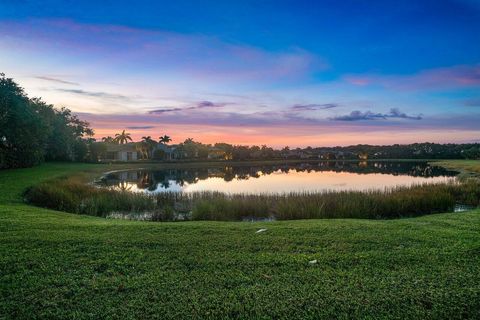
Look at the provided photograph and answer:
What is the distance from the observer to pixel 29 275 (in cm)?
462

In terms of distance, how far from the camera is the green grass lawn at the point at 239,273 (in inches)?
147

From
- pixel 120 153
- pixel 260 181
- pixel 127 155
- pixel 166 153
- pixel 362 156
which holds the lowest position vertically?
pixel 260 181

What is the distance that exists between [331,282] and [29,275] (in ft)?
14.1

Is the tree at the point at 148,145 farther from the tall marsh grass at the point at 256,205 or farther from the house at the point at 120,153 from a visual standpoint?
the tall marsh grass at the point at 256,205

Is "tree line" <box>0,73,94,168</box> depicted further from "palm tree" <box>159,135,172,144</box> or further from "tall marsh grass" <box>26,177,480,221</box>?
"palm tree" <box>159,135,172,144</box>

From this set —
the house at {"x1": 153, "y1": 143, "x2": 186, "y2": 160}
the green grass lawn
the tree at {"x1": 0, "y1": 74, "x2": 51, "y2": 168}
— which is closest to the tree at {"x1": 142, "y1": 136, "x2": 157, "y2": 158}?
the house at {"x1": 153, "y1": 143, "x2": 186, "y2": 160}

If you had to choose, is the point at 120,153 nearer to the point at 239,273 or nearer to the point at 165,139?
the point at 165,139

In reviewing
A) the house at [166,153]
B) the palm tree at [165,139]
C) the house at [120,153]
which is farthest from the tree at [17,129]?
the palm tree at [165,139]

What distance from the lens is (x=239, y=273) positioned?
15.4 ft

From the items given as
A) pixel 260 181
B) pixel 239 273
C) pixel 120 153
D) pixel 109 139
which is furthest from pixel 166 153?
pixel 239 273

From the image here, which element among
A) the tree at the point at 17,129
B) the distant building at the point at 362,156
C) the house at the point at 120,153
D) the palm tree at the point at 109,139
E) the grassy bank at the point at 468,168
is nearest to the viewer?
the tree at the point at 17,129

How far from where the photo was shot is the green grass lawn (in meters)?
3.74

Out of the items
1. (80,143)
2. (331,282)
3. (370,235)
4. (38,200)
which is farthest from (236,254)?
(80,143)

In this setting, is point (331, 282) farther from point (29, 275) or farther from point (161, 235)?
point (29, 275)
